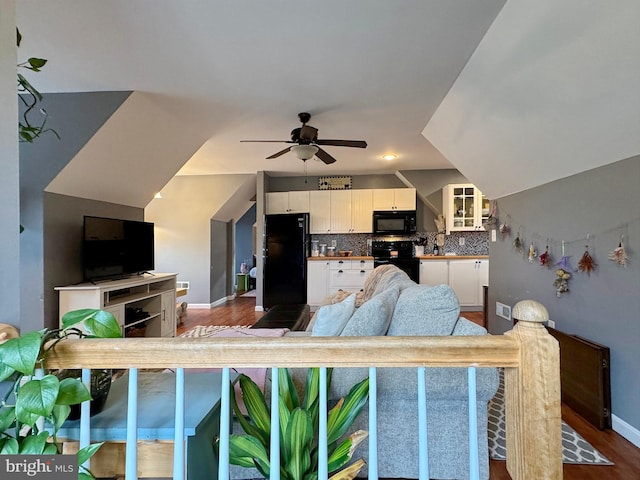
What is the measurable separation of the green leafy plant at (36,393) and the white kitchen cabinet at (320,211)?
15.9ft

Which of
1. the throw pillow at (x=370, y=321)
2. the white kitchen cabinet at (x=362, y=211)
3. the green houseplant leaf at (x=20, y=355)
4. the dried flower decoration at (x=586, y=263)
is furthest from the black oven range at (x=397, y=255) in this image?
the green houseplant leaf at (x=20, y=355)

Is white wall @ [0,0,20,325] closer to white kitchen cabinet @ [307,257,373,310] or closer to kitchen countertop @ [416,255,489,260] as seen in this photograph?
white kitchen cabinet @ [307,257,373,310]

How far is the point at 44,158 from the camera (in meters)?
2.46

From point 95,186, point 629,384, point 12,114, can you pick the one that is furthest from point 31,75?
point 629,384

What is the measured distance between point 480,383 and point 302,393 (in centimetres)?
86

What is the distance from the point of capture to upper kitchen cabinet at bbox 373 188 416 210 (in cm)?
539

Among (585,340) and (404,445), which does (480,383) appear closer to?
(404,445)

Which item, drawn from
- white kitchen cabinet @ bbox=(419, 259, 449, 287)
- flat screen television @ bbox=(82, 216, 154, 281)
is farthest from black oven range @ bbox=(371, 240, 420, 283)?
flat screen television @ bbox=(82, 216, 154, 281)

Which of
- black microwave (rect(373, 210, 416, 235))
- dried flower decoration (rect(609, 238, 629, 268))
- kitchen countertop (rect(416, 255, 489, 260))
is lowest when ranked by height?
kitchen countertop (rect(416, 255, 489, 260))

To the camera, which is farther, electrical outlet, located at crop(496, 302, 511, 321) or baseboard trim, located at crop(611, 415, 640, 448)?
electrical outlet, located at crop(496, 302, 511, 321)

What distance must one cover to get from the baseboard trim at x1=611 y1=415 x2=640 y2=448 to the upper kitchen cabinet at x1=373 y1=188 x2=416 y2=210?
3.91 metres

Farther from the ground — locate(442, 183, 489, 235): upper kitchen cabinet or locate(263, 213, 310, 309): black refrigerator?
locate(442, 183, 489, 235): upper kitchen cabinet

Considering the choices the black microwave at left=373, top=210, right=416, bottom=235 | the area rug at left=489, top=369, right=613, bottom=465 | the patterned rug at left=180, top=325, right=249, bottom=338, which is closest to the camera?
the area rug at left=489, top=369, right=613, bottom=465

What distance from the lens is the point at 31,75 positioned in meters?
2.30
